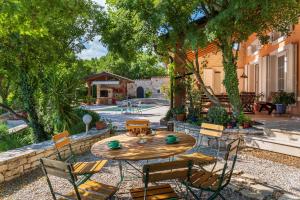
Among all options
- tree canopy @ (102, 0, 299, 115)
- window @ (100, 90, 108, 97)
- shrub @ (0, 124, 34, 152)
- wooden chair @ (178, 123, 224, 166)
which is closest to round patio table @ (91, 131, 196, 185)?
wooden chair @ (178, 123, 224, 166)

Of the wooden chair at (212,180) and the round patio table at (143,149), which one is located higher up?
the round patio table at (143,149)

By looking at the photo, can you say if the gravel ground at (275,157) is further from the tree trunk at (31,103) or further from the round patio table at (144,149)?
the tree trunk at (31,103)

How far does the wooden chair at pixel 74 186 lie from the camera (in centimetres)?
320

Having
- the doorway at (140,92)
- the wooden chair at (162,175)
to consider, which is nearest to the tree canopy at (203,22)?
the wooden chair at (162,175)

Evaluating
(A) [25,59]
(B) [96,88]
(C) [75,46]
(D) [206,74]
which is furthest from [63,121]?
(B) [96,88]

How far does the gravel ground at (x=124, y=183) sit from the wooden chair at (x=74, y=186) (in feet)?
2.77

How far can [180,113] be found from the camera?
1038 centimetres

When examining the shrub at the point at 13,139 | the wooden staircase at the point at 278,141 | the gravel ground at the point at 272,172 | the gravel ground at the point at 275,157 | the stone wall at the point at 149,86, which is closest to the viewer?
the gravel ground at the point at 272,172

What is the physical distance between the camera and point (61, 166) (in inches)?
126

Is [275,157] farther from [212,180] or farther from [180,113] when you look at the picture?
[180,113]

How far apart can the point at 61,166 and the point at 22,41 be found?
6.78 metres

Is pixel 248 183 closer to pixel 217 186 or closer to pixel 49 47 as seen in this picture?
pixel 217 186

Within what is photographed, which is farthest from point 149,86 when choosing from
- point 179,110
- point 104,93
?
point 179,110

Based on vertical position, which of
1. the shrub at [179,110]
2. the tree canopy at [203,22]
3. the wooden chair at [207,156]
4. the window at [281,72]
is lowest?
the wooden chair at [207,156]
